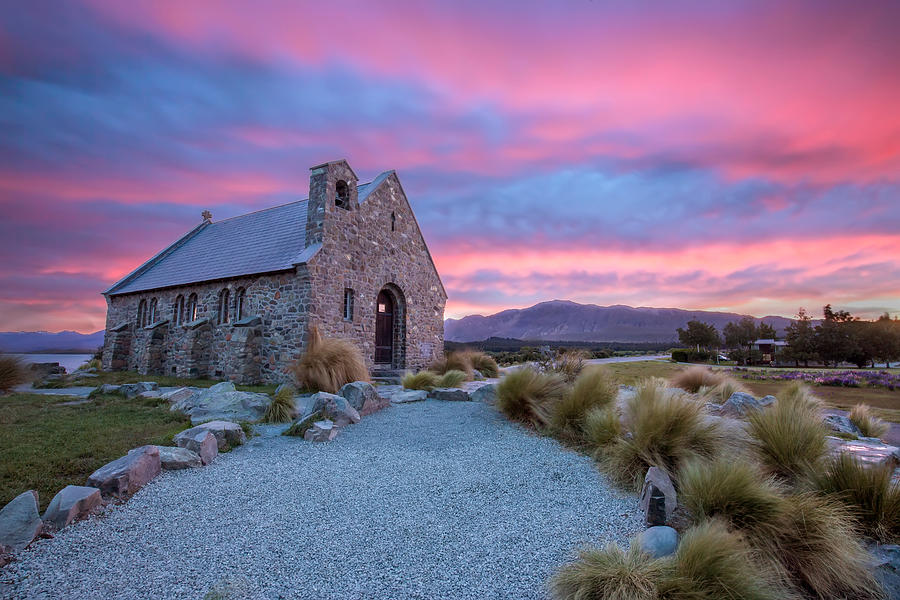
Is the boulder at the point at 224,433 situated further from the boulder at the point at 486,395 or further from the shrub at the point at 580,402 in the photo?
the shrub at the point at 580,402

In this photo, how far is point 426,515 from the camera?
12.7 ft

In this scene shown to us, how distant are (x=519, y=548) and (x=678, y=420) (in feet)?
8.63

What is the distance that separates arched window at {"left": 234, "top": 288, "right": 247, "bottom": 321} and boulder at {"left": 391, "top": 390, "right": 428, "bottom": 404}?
8.71 meters

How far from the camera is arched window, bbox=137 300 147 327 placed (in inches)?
780

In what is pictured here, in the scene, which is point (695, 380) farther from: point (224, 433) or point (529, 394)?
point (224, 433)

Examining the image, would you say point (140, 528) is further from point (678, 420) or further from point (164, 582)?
point (678, 420)

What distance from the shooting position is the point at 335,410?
286 inches

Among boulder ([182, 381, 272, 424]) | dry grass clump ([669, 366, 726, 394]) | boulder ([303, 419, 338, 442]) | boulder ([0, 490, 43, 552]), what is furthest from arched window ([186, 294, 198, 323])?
dry grass clump ([669, 366, 726, 394])

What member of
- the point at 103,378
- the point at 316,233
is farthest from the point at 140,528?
the point at 103,378

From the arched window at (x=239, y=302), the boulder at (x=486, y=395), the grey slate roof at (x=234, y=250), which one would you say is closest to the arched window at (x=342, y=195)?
the grey slate roof at (x=234, y=250)

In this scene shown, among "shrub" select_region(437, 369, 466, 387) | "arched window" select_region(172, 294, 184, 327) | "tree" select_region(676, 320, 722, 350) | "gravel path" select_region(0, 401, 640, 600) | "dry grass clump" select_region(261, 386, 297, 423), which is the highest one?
"arched window" select_region(172, 294, 184, 327)

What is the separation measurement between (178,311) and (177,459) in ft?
51.1

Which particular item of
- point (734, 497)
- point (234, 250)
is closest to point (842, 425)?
point (734, 497)

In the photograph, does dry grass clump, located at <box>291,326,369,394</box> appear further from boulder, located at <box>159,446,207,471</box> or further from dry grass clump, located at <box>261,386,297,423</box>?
boulder, located at <box>159,446,207,471</box>
